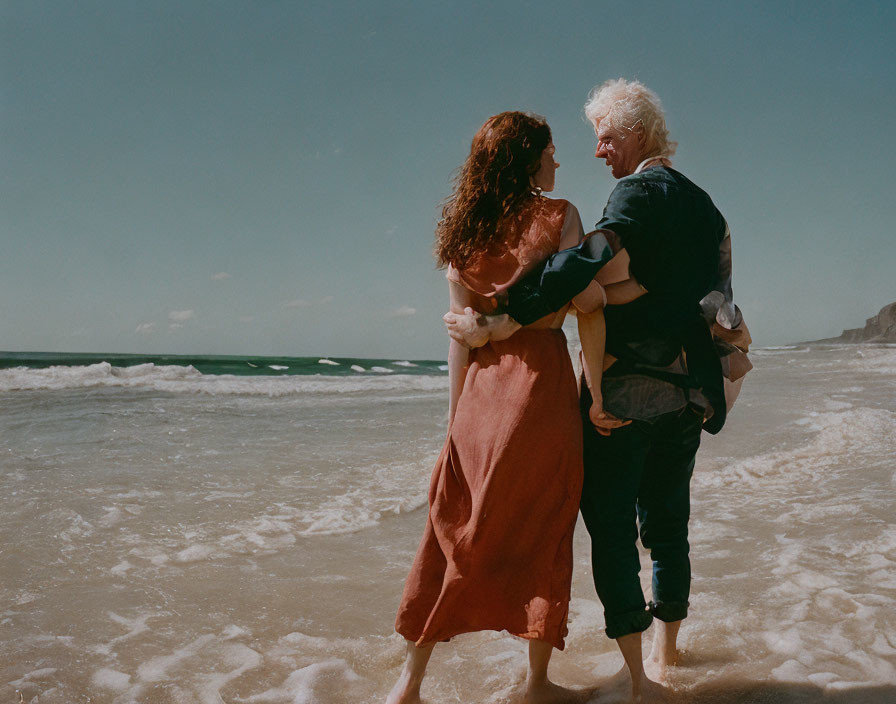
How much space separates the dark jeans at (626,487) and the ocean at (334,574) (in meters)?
0.32

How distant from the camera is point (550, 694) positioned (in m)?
2.04

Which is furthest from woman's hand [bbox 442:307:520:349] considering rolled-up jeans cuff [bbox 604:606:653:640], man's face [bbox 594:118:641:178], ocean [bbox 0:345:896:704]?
ocean [bbox 0:345:896:704]

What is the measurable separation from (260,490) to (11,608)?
6.76ft

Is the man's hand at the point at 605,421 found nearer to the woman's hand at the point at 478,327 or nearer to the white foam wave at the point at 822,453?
the woman's hand at the point at 478,327

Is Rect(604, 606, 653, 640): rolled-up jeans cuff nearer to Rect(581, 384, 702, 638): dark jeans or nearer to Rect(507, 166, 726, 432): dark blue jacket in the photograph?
Rect(581, 384, 702, 638): dark jeans

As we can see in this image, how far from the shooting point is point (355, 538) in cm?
379

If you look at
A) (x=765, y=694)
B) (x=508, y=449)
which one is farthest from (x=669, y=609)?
(x=508, y=449)

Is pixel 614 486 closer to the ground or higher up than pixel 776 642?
higher up

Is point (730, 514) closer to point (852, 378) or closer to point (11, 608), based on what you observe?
point (11, 608)

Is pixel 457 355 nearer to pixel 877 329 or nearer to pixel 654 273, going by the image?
pixel 654 273

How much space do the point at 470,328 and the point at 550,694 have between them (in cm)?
120

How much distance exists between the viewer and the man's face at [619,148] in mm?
2031

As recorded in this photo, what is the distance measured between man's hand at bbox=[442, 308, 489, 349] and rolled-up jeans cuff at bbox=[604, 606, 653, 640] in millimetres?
934

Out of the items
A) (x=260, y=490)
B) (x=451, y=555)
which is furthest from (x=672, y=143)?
(x=260, y=490)
